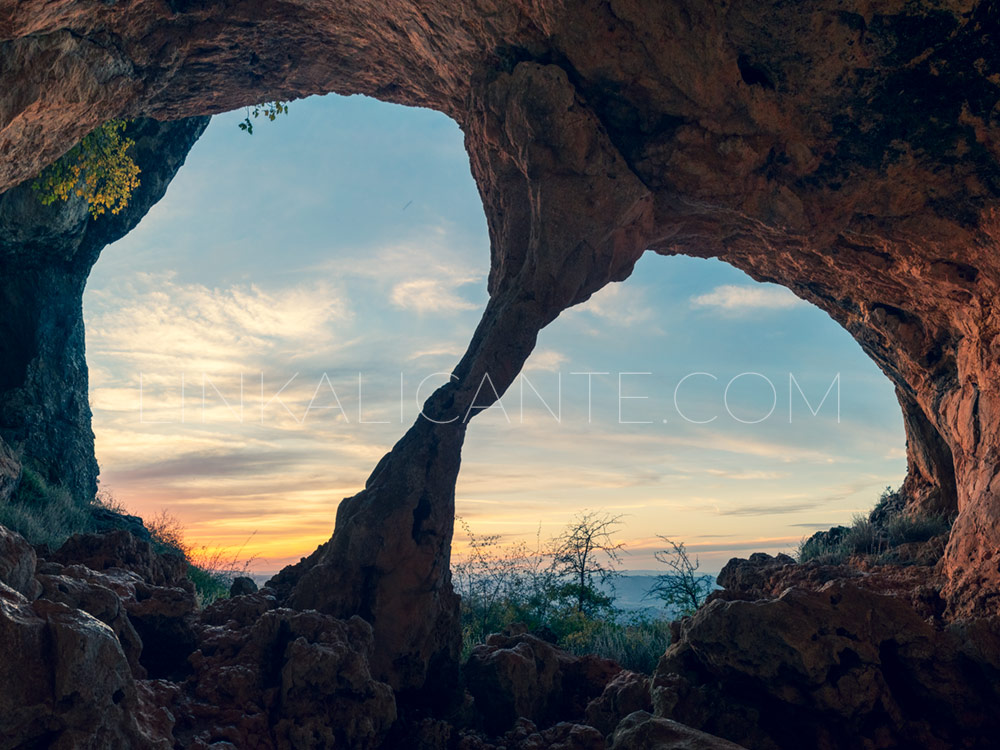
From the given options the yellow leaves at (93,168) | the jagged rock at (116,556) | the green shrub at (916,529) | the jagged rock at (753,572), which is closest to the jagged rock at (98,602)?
the jagged rock at (116,556)

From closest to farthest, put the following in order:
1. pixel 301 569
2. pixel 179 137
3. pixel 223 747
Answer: pixel 223 747, pixel 301 569, pixel 179 137

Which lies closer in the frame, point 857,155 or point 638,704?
point 638,704

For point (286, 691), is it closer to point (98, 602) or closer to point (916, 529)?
point (98, 602)

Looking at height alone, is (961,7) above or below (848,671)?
above

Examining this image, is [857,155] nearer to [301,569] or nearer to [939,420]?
[939,420]

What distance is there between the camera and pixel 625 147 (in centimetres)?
777

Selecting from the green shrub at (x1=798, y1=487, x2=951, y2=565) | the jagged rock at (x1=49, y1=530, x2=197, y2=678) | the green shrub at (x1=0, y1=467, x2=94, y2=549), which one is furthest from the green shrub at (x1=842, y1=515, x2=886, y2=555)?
the green shrub at (x1=0, y1=467, x2=94, y2=549)

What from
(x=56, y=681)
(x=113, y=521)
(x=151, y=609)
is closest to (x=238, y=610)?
(x=151, y=609)

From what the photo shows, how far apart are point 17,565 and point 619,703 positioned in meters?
5.03

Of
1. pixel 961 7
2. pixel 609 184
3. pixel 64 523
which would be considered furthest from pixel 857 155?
pixel 64 523

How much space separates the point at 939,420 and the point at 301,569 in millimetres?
8216

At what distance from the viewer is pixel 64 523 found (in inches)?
501

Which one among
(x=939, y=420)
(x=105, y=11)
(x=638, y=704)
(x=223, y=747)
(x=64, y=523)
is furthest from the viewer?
(x=64, y=523)

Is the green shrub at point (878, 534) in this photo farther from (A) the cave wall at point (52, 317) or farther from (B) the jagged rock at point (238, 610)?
(A) the cave wall at point (52, 317)
